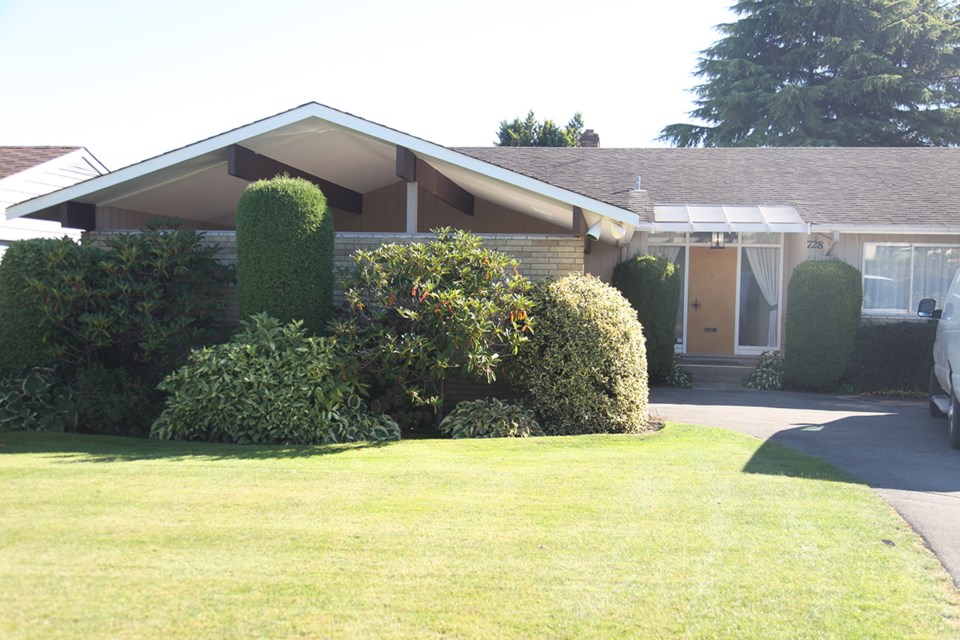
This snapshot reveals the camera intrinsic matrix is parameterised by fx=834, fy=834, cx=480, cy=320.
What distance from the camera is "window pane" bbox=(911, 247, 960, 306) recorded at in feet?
54.2

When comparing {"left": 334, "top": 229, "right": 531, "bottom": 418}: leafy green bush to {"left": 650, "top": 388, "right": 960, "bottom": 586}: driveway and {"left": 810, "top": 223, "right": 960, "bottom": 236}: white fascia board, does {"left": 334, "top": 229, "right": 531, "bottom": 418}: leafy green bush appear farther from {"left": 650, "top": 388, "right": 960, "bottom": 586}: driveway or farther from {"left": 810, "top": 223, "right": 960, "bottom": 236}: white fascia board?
{"left": 810, "top": 223, "right": 960, "bottom": 236}: white fascia board

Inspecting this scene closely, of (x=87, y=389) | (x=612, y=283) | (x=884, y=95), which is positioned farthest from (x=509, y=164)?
(x=884, y=95)

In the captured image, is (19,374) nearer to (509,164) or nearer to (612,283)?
(612,283)

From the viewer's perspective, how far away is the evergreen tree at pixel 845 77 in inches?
1223

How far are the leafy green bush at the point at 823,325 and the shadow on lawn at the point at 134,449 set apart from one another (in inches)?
350

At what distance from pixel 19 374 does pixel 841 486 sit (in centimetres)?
923

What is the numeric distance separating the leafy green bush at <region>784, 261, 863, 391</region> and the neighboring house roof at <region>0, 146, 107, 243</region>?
1535cm

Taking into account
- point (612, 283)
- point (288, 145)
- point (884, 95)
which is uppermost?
point (884, 95)

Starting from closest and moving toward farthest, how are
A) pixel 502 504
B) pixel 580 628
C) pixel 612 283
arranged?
pixel 580 628 → pixel 502 504 → pixel 612 283

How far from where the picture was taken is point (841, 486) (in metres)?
7.24

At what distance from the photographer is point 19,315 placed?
10102 mm

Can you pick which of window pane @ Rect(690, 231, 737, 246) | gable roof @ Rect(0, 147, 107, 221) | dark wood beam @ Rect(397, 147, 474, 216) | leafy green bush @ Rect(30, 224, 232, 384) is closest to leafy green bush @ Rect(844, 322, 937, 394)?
window pane @ Rect(690, 231, 737, 246)

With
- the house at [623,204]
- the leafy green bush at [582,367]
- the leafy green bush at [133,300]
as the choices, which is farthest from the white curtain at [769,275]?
the leafy green bush at [133,300]

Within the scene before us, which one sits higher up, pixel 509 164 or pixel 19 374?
pixel 509 164
